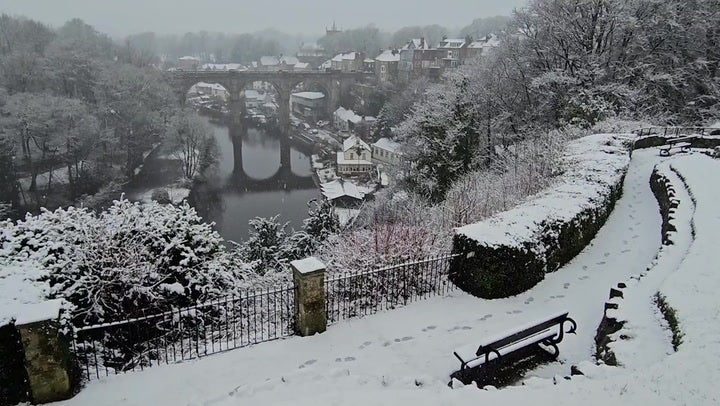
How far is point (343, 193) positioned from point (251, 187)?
8.77 metres

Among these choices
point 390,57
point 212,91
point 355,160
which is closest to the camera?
point 355,160

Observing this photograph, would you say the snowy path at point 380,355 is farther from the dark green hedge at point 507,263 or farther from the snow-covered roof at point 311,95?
the snow-covered roof at point 311,95

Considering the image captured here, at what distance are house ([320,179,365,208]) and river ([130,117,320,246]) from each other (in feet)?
4.39

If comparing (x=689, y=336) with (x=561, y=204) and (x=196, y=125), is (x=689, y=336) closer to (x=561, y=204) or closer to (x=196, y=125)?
(x=561, y=204)

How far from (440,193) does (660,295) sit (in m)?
14.2

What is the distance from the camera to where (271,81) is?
59188 mm

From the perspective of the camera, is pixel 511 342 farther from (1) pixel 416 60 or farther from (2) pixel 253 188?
(1) pixel 416 60

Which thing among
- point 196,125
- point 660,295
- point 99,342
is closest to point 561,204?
point 660,295

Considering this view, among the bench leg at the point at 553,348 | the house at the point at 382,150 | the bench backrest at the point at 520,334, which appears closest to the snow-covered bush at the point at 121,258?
the bench backrest at the point at 520,334

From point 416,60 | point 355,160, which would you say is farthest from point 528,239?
point 416,60

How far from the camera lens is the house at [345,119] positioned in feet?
192

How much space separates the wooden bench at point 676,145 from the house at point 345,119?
40.7m

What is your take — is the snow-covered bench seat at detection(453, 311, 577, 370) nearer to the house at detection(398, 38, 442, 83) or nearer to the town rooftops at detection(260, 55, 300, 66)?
the house at detection(398, 38, 442, 83)

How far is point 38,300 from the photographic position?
5906 mm
